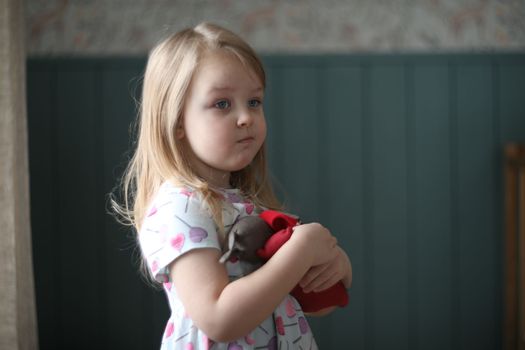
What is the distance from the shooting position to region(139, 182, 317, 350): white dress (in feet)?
2.65

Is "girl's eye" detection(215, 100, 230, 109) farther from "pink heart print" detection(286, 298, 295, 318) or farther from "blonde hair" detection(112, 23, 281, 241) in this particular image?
"pink heart print" detection(286, 298, 295, 318)

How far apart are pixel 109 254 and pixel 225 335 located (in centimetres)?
159

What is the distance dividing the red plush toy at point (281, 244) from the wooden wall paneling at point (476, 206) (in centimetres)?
154

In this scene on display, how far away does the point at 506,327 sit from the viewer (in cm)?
227

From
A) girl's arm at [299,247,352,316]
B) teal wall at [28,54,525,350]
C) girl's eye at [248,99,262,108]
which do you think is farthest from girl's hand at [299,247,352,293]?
teal wall at [28,54,525,350]

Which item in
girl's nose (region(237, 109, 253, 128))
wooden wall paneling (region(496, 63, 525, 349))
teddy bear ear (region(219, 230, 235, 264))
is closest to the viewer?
teddy bear ear (region(219, 230, 235, 264))

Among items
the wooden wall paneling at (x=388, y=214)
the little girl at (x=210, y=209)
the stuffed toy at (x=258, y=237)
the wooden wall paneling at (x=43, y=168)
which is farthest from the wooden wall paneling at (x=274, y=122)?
the stuffed toy at (x=258, y=237)

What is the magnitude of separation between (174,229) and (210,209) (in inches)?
2.4

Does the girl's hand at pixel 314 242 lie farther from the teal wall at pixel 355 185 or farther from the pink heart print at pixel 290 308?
the teal wall at pixel 355 185

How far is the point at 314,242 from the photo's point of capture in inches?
32.1

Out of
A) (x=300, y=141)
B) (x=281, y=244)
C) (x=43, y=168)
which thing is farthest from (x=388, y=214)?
(x=281, y=244)

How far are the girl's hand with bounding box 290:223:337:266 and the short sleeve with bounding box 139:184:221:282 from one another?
0.11 meters

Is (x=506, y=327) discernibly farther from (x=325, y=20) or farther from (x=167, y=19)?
(x=167, y=19)

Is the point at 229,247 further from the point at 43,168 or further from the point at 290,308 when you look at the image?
the point at 43,168
